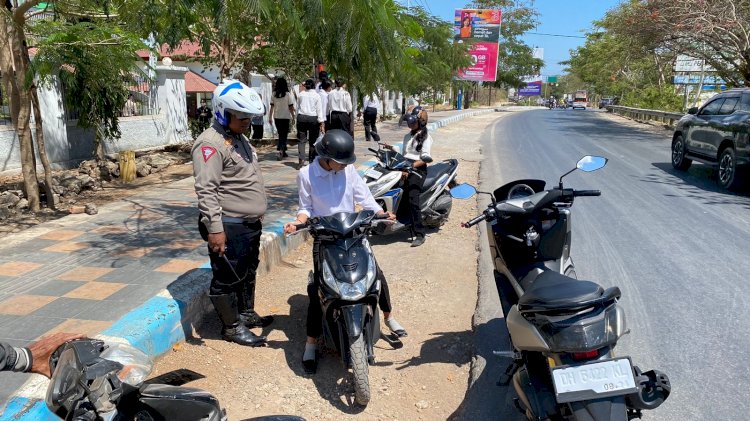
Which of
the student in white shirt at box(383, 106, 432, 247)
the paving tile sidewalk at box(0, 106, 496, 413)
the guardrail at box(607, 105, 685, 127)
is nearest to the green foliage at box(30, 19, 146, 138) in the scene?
the paving tile sidewalk at box(0, 106, 496, 413)

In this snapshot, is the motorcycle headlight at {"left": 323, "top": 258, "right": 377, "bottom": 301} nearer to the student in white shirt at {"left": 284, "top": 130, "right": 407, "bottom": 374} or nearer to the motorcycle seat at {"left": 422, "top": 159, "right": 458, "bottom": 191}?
the student in white shirt at {"left": 284, "top": 130, "right": 407, "bottom": 374}

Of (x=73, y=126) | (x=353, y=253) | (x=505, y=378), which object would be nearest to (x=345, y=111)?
(x=73, y=126)

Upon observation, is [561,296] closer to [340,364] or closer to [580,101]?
[340,364]

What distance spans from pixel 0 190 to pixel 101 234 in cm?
393

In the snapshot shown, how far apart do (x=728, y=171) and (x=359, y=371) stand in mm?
8294

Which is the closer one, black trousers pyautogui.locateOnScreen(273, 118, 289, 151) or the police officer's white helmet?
the police officer's white helmet

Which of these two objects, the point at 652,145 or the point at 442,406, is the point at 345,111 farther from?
the point at 652,145

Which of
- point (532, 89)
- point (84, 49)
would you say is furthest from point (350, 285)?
point (532, 89)

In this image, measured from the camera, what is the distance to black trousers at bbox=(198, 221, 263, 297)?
3.87 m

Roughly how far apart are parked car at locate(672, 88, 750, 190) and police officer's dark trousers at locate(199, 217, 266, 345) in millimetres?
8027

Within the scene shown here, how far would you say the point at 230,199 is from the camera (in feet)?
12.5

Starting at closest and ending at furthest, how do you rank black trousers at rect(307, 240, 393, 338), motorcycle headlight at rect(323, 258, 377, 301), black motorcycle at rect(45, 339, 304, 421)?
black motorcycle at rect(45, 339, 304, 421)
motorcycle headlight at rect(323, 258, 377, 301)
black trousers at rect(307, 240, 393, 338)

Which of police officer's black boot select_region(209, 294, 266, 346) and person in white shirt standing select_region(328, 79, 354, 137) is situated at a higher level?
person in white shirt standing select_region(328, 79, 354, 137)

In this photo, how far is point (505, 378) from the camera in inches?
118
